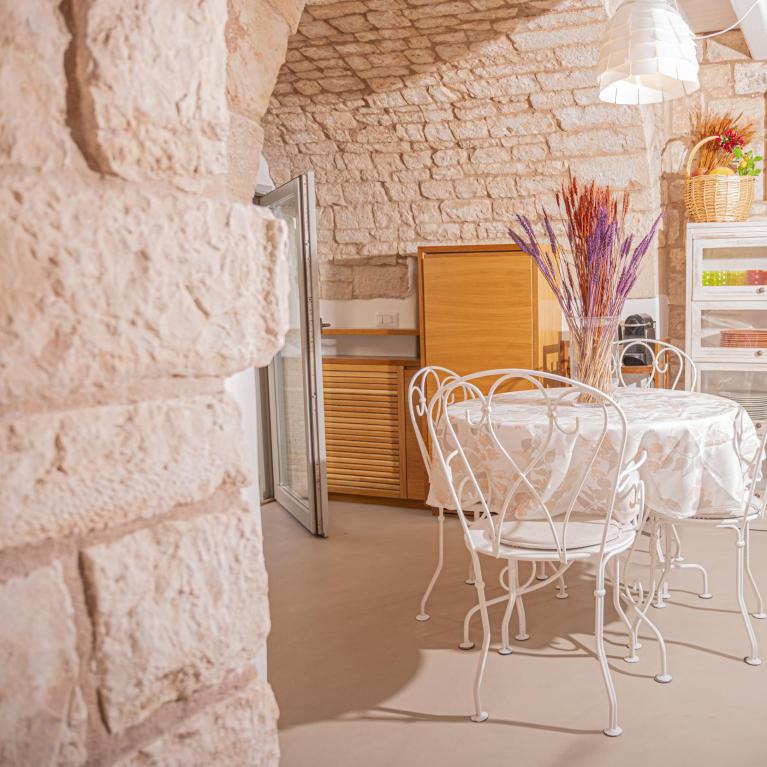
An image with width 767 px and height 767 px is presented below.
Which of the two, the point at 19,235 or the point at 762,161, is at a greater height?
the point at 762,161

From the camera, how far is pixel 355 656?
2934 millimetres

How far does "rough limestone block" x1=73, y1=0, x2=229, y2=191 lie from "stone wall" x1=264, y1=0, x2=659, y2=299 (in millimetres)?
3166

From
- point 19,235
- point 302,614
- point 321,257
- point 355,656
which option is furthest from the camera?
point 321,257

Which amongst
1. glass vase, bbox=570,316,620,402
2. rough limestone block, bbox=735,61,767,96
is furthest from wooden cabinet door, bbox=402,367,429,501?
rough limestone block, bbox=735,61,767,96

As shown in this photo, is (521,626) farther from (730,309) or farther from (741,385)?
(730,309)

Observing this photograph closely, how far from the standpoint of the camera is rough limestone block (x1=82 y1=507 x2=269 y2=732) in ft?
2.43

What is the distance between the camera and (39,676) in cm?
69

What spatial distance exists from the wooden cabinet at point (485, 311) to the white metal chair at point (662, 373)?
479mm

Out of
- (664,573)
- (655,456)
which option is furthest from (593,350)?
(664,573)

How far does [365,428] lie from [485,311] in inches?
44.1

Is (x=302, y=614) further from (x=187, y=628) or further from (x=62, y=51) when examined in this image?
(x=62, y=51)

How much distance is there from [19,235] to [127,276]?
100 millimetres

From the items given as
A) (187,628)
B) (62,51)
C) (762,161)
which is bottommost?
(187,628)

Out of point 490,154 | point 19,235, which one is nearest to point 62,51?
point 19,235
